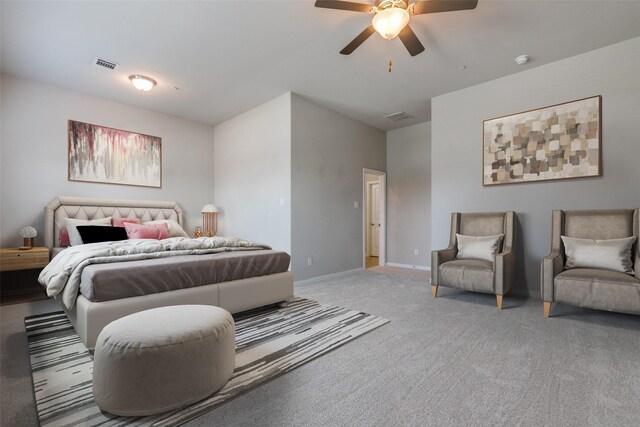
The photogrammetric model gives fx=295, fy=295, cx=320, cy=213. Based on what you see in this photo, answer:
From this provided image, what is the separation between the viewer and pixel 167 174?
530 centimetres

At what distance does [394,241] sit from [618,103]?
152 inches

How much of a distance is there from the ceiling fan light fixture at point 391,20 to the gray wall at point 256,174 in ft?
7.49

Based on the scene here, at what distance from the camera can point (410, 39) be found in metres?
2.55

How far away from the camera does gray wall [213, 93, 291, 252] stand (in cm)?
452

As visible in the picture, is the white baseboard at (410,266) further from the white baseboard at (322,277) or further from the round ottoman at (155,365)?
the round ottoman at (155,365)

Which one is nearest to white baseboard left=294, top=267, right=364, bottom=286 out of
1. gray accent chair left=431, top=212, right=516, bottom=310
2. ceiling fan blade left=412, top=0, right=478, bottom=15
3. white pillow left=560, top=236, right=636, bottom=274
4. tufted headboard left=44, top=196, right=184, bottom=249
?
gray accent chair left=431, top=212, right=516, bottom=310

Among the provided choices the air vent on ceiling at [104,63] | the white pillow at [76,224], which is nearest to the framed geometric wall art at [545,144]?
the air vent on ceiling at [104,63]

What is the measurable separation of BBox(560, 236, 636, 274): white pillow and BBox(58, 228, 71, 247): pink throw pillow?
6.03 meters

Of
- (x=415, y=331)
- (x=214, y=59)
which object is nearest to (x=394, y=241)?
(x=415, y=331)

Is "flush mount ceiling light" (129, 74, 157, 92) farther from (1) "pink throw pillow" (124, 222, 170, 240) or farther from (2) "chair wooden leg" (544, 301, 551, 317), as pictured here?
(2) "chair wooden leg" (544, 301, 551, 317)

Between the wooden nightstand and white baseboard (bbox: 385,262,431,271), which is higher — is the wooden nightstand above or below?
above

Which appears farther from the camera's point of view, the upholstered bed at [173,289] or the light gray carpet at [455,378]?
the upholstered bed at [173,289]

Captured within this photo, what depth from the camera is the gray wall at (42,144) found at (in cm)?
381

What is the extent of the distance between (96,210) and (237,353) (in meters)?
3.78
